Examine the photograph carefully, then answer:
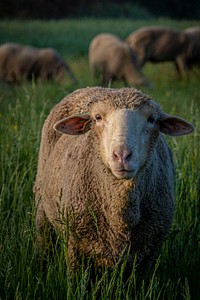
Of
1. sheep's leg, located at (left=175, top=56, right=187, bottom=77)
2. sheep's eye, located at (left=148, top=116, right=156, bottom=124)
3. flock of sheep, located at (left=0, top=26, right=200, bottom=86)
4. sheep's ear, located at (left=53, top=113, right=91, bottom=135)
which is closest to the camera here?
sheep's eye, located at (left=148, top=116, right=156, bottom=124)

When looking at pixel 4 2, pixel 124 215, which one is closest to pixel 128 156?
pixel 124 215

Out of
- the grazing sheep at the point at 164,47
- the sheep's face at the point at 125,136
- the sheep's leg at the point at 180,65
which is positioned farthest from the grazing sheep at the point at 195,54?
the sheep's face at the point at 125,136

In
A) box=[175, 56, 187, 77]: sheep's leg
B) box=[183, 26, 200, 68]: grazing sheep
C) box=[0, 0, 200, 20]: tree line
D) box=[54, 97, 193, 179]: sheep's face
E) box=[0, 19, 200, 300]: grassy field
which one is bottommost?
box=[0, 19, 200, 300]: grassy field

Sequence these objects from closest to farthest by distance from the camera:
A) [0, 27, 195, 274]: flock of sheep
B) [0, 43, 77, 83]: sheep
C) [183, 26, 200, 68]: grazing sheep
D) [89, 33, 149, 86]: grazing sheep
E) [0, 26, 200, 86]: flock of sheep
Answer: [0, 27, 195, 274]: flock of sheep < [89, 33, 149, 86]: grazing sheep < [0, 26, 200, 86]: flock of sheep < [0, 43, 77, 83]: sheep < [183, 26, 200, 68]: grazing sheep

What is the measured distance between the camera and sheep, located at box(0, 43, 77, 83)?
14477 mm

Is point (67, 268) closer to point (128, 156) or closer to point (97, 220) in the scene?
point (97, 220)

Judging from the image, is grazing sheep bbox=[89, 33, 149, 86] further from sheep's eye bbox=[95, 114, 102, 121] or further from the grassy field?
sheep's eye bbox=[95, 114, 102, 121]

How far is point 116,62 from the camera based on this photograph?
14.0m

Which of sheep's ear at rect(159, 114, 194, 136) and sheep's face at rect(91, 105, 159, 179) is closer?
sheep's face at rect(91, 105, 159, 179)

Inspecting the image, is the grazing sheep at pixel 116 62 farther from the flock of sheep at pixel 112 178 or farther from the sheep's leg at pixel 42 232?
the flock of sheep at pixel 112 178

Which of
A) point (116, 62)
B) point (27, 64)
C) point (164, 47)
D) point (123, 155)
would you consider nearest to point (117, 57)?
point (116, 62)

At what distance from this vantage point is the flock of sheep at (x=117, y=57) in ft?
45.5

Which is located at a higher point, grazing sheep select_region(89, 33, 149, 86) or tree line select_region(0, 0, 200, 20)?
tree line select_region(0, 0, 200, 20)

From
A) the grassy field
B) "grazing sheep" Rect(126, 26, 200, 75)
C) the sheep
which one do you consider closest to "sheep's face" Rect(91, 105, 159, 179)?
the grassy field
